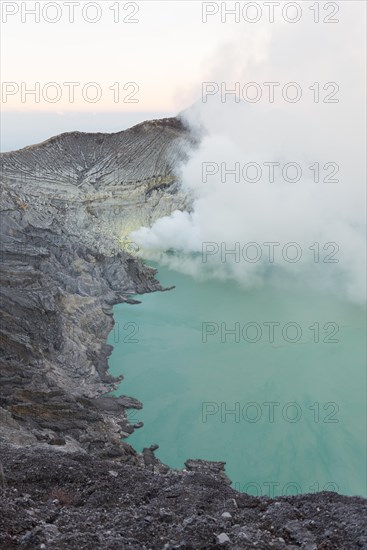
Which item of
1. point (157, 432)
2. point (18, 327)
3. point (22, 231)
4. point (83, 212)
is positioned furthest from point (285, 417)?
point (83, 212)

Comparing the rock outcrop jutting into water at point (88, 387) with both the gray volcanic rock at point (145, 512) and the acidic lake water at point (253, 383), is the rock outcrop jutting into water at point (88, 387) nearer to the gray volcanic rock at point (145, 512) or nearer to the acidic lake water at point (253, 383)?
the gray volcanic rock at point (145, 512)

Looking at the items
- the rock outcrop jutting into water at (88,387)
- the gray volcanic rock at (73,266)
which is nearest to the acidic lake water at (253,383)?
the rock outcrop jutting into water at (88,387)

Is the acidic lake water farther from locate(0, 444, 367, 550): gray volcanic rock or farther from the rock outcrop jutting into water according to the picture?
locate(0, 444, 367, 550): gray volcanic rock

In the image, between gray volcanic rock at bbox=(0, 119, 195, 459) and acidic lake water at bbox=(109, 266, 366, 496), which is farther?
acidic lake water at bbox=(109, 266, 366, 496)

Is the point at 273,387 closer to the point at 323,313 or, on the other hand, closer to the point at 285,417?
the point at 285,417

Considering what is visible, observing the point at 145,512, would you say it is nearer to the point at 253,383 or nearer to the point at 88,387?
the point at 88,387

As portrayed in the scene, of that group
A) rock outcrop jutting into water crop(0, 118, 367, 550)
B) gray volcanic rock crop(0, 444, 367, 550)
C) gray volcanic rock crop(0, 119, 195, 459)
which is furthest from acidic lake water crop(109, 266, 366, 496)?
gray volcanic rock crop(0, 444, 367, 550)
